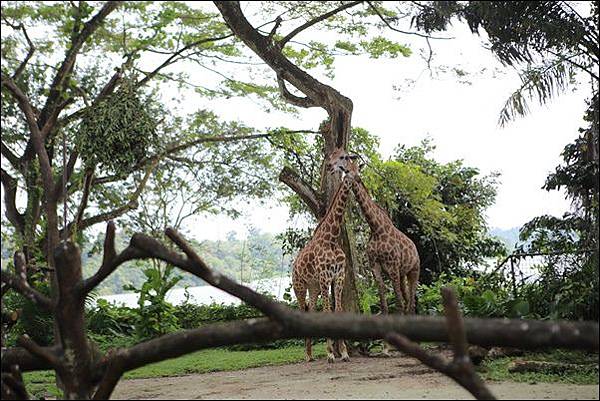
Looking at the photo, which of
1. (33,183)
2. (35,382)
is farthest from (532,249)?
(33,183)

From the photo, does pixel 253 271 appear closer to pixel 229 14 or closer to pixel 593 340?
pixel 229 14

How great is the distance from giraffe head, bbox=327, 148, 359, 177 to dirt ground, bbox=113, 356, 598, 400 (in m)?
2.22

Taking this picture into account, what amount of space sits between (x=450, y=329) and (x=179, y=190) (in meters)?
11.5

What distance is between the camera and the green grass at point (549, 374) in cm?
618

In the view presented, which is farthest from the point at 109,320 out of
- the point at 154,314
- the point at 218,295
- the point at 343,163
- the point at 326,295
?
the point at 343,163

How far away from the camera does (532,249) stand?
30.5ft

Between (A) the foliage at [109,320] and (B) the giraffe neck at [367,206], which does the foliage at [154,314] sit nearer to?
(A) the foliage at [109,320]

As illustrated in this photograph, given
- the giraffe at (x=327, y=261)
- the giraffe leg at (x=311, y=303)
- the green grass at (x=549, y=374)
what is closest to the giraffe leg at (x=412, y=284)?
the giraffe at (x=327, y=261)

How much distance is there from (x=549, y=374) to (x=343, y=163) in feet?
11.1

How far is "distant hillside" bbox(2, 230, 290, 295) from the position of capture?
16.5 meters

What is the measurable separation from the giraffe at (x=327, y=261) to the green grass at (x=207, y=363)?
775mm

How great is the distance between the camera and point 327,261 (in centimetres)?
839

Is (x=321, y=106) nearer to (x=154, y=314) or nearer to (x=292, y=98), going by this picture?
(x=292, y=98)

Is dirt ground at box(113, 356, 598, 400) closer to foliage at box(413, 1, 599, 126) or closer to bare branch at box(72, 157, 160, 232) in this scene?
foliage at box(413, 1, 599, 126)
